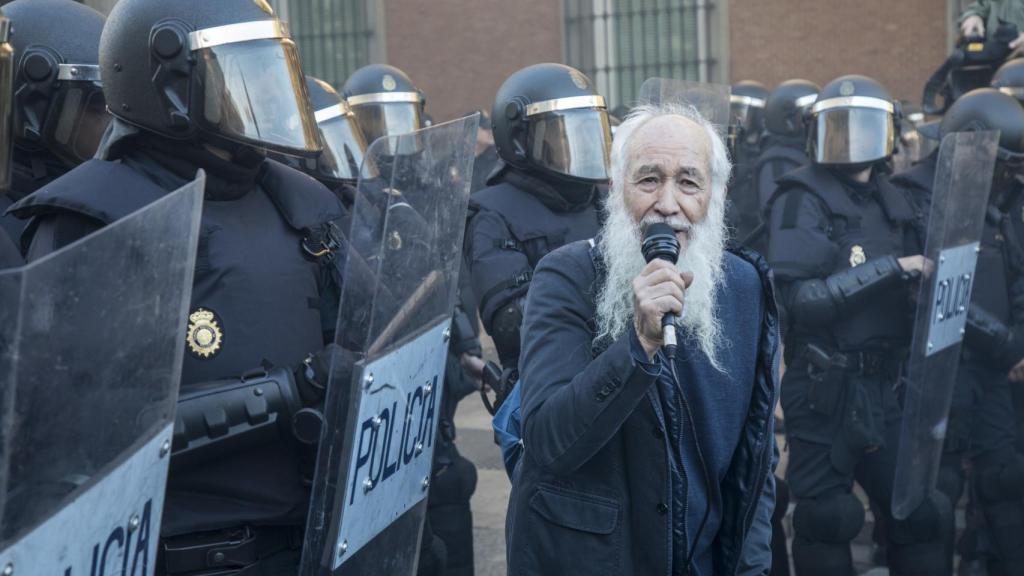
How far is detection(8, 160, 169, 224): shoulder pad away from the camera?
2609 millimetres

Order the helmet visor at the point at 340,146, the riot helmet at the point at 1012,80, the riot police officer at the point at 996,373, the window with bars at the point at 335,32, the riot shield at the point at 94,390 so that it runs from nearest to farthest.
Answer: the riot shield at the point at 94,390
the helmet visor at the point at 340,146
the riot police officer at the point at 996,373
the riot helmet at the point at 1012,80
the window with bars at the point at 335,32

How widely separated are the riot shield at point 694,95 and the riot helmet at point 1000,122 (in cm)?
131

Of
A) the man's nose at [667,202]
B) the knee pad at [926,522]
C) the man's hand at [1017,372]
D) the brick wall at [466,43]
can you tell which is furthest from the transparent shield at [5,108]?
the brick wall at [466,43]

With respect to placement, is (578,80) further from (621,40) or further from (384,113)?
(621,40)

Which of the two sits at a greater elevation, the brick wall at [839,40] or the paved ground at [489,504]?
the brick wall at [839,40]

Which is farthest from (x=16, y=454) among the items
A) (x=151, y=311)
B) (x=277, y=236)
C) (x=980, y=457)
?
(x=980, y=457)

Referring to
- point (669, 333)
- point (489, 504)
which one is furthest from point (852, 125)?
point (669, 333)

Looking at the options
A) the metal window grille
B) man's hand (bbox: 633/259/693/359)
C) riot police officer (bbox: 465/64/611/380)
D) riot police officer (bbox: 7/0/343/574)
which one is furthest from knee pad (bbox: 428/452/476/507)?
the metal window grille

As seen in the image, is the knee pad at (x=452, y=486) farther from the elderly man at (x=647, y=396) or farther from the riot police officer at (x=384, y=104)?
the elderly man at (x=647, y=396)

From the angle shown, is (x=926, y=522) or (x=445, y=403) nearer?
(x=926, y=522)

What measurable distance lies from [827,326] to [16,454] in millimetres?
4094

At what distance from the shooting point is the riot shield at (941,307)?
4543 millimetres

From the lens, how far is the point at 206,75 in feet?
9.32

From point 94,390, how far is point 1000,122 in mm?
4684
